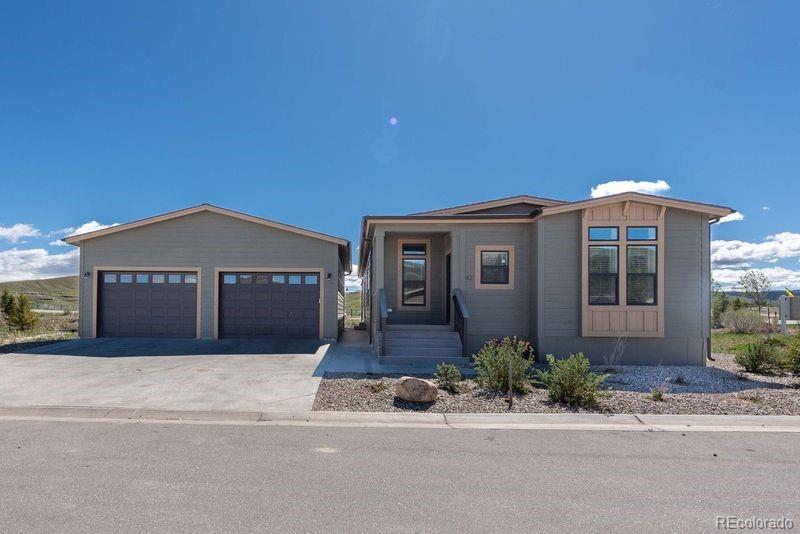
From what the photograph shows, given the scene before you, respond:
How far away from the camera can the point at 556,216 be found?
10.5m

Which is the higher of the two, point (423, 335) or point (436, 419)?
point (423, 335)

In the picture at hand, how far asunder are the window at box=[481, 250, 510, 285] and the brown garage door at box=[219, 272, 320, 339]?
5.75 metres

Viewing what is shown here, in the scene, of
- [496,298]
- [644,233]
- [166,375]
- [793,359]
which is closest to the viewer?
[793,359]

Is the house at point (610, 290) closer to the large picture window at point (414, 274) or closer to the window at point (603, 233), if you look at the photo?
the window at point (603, 233)

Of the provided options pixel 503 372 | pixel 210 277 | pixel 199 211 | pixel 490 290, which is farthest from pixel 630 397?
pixel 199 211

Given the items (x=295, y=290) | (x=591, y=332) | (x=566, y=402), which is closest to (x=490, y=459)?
(x=566, y=402)

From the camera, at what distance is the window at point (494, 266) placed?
11.3 metres

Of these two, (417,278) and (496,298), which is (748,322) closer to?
(496,298)

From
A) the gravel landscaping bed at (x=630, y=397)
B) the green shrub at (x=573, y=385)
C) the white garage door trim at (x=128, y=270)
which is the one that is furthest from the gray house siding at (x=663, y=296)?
the white garage door trim at (x=128, y=270)

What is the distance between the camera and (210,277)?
46.8ft

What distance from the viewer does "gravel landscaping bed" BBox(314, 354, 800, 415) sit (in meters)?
6.40

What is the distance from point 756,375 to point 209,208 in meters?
15.0

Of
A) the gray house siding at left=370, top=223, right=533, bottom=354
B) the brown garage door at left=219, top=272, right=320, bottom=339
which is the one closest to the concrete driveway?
the brown garage door at left=219, top=272, right=320, bottom=339

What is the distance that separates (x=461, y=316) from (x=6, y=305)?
22.0m
